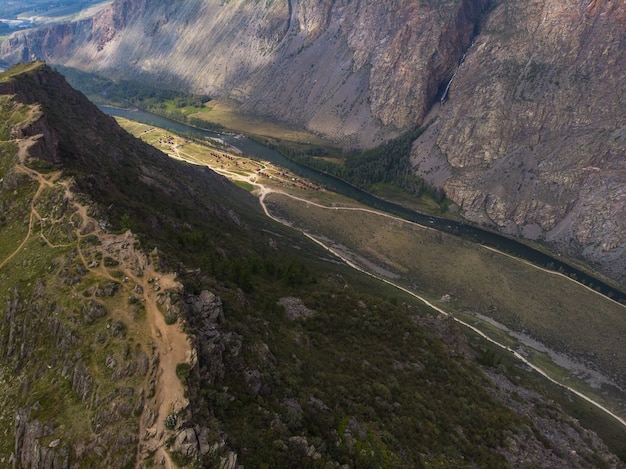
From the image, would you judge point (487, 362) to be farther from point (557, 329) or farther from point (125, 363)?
point (125, 363)

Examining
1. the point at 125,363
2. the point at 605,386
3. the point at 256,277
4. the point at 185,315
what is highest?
the point at 185,315

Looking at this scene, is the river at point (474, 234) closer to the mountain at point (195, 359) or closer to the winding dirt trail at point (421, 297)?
the winding dirt trail at point (421, 297)

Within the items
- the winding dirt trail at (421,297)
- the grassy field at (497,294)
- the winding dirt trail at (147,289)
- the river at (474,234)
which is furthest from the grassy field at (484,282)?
the winding dirt trail at (147,289)

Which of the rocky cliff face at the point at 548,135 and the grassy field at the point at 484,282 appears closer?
the grassy field at the point at 484,282

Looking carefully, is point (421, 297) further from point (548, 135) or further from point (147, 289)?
point (548, 135)

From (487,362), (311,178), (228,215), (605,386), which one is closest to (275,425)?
(487,362)

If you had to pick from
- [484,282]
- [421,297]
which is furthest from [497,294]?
[421,297]
